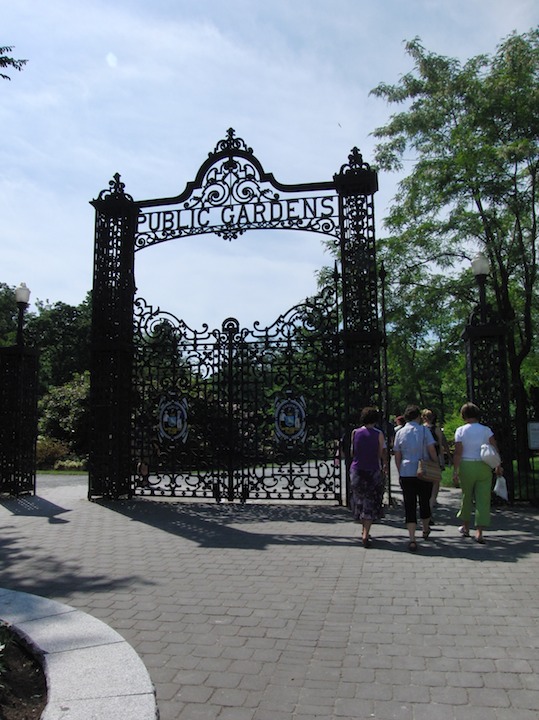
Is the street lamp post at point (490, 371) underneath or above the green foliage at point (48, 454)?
above

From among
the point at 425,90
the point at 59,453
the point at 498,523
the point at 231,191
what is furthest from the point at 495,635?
the point at 59,453

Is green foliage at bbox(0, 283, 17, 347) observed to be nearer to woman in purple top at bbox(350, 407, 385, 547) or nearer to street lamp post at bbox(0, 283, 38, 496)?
street lamp post at bbox(0, 283, 38, 496)

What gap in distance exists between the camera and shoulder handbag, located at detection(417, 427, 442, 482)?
24.7ft

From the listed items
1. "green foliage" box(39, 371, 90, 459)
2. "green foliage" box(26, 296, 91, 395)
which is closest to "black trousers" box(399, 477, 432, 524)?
"green foliage" box(39, 371, 90, 459)

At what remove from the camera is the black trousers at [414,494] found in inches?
289

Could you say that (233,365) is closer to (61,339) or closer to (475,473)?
(475,473)

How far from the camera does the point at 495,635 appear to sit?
170 inches

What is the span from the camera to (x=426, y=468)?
7.58 meters

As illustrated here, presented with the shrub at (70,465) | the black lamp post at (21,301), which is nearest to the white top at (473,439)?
the black lamp post at (21,301)

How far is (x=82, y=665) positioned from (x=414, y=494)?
4.95 meters

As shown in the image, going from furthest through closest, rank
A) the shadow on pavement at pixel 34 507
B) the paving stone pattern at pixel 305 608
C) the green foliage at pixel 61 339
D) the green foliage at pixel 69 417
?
the green foliage at pixel 61 339 < the green foliage at pixel 69 417 < the shadow on pavement at pixel 34 507 < the paving stone pattern at pixel 305 608

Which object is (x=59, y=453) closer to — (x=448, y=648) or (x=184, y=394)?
(x=184, y=394)

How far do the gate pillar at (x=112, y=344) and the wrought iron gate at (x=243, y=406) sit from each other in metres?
0.29

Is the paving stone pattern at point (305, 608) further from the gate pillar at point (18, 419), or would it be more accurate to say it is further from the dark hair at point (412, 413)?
the gate pillar at point (18, 419)
